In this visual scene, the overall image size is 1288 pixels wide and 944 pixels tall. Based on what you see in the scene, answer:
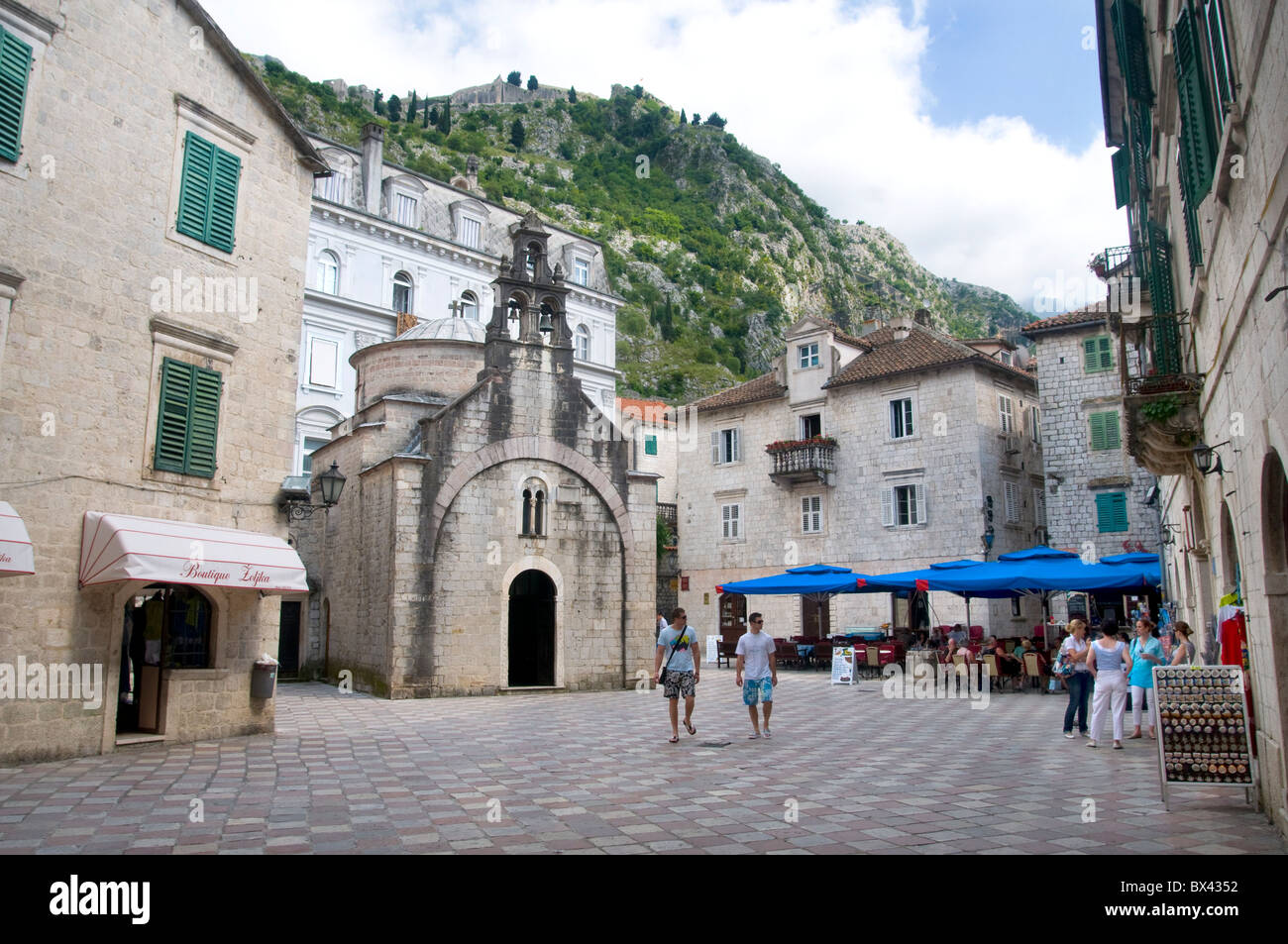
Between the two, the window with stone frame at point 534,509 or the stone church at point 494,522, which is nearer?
the stone church at point 494,522

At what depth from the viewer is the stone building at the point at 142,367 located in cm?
1084

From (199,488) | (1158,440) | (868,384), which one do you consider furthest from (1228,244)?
(868,384)

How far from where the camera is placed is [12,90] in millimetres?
10719

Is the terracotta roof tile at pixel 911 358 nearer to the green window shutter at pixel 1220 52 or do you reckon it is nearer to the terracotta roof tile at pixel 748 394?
the terracotta roof tile at pixel 748 394

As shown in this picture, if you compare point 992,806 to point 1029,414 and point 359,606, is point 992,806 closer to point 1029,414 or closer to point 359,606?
point 359,606

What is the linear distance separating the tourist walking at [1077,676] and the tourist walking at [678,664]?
5855mm

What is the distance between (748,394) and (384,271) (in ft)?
56.9

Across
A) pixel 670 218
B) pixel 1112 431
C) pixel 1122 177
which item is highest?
pixel 670 218

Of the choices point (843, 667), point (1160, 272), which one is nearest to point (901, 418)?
point (843, 667)

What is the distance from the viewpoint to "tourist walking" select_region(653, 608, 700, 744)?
1312 cm

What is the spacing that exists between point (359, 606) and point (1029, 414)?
84.5 ft

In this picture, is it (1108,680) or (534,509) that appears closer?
(1108,680)

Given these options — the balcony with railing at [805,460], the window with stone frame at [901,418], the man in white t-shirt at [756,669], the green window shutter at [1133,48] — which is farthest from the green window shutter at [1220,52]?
the balcony with railing at [805,460]

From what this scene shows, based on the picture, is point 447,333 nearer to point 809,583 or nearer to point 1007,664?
point 809,583
